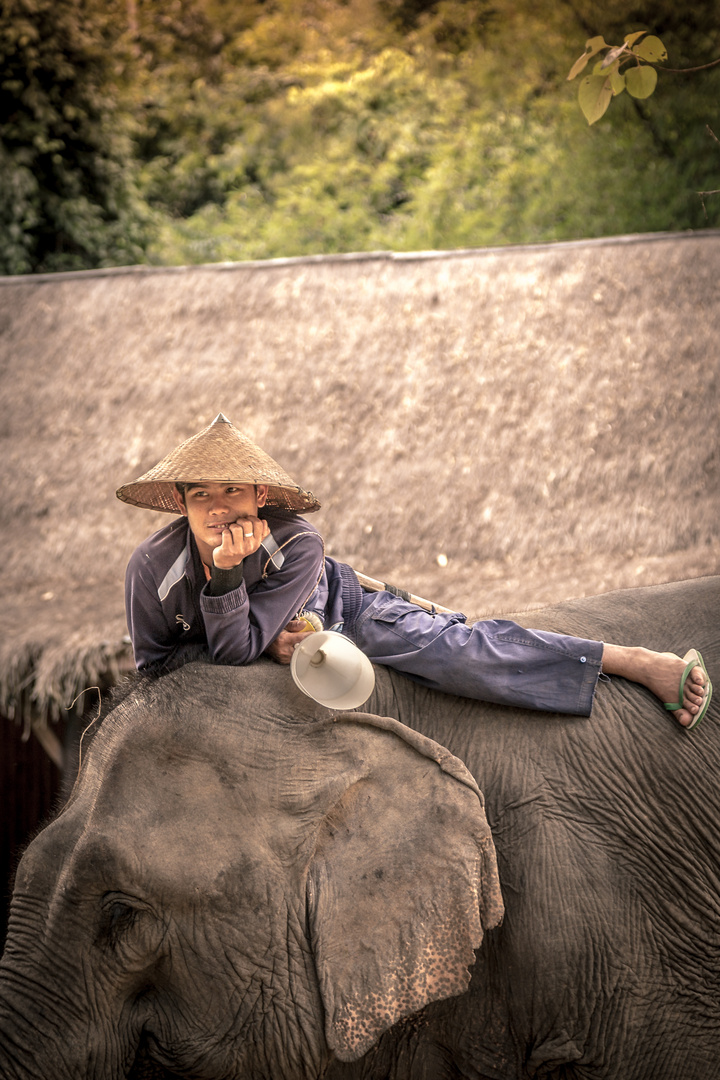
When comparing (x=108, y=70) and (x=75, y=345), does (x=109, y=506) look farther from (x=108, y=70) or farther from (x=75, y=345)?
(x=108, y=70)

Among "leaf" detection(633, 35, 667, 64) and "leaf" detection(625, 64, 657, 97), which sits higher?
"leaf" detection(633, 35, 667, 64)

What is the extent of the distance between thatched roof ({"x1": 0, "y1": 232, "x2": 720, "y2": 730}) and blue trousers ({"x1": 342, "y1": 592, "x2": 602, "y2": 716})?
8.76 feet

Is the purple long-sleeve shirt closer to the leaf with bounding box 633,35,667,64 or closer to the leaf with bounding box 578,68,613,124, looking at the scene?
the leaf with bounding box 578,68,613,124

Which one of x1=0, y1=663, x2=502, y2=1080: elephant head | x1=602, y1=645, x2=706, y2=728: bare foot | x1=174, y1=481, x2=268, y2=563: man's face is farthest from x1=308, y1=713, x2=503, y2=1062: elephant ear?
x1=174, y1=481, x2=268, y2=563: man's face

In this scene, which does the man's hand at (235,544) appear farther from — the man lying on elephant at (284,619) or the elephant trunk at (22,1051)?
the elephant trunk at (22,1051)

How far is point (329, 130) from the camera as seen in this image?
20.5 m

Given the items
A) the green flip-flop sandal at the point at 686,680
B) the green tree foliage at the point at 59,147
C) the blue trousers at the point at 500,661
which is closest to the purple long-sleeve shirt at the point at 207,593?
the blue trousers at the point at 500,661

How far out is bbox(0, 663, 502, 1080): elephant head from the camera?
2.30m

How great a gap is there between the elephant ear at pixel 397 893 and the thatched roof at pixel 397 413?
9.79 ft

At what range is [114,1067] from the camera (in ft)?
7.63

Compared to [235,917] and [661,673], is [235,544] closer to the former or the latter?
[235,917]

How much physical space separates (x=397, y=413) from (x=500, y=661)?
4.73 m

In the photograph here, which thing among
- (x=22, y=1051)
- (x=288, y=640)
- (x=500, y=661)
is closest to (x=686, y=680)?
(x=500, y=661)

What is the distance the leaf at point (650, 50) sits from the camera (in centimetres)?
270
